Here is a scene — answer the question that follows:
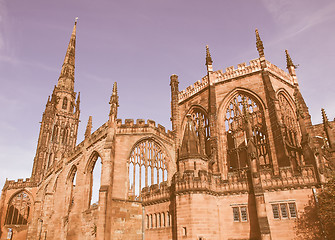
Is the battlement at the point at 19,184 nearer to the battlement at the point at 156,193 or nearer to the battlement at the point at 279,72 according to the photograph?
the battlement at the point at 156,193

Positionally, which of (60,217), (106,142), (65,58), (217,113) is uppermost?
(65,58)

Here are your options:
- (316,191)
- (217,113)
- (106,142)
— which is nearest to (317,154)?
(316,191)

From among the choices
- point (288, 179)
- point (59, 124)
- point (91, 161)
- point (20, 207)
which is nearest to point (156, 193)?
point (91, 161)

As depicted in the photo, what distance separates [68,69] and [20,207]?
35857mm

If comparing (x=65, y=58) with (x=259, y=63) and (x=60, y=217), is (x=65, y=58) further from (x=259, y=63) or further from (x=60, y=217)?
(x=259, y=63)

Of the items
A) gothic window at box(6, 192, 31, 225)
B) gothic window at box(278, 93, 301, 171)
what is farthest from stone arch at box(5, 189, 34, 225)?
gothic window at box(278, 93, 301, 171)

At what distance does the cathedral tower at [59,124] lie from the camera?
53594mm

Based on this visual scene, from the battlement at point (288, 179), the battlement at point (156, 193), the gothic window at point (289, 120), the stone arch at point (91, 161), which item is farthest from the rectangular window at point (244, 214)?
the stone arch at point (91, 161)

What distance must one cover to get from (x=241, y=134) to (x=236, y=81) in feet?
29.4

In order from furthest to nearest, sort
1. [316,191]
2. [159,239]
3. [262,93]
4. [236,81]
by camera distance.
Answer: [236,81]
[262,93]
[159,239]
[316,191]

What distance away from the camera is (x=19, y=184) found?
1877 inches

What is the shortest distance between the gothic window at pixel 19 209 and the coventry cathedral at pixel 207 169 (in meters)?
9.07

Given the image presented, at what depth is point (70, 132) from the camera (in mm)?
61156

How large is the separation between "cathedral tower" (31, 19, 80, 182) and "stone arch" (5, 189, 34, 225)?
3.22 metres
